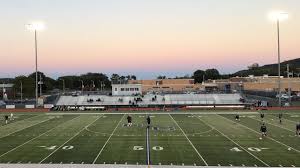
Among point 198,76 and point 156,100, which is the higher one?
point 198,76

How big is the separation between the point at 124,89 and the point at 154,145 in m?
56.6

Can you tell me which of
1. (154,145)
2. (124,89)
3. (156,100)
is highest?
(124,89)

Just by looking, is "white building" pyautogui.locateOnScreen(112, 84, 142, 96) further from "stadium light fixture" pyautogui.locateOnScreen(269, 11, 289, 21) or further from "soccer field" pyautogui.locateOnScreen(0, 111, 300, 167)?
"soccer field" pyautogui.locateOnScreen(0, 111, 300, 167)

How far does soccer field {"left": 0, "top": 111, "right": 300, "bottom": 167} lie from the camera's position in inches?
824

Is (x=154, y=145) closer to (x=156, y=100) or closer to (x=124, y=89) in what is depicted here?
(x=156, y=100)

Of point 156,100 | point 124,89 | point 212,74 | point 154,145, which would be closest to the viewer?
point 154,145

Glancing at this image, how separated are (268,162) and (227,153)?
9.69 feet

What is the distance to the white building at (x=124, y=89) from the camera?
8123cm

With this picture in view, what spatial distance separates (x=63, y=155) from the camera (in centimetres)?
2236

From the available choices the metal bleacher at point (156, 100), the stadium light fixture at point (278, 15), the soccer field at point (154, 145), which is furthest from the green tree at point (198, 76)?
the soccer field at point (154, 145)

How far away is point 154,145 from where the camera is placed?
83.9 ft

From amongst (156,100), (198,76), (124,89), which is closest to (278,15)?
(156,100)

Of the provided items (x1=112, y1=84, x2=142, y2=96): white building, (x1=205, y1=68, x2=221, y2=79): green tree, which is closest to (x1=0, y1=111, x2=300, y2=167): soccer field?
(x1=112, y1=84, x2=142, y2=96): white building

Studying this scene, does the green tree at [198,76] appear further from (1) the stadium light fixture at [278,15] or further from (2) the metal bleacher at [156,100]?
(1) the stadium light fixture at [278,15]
